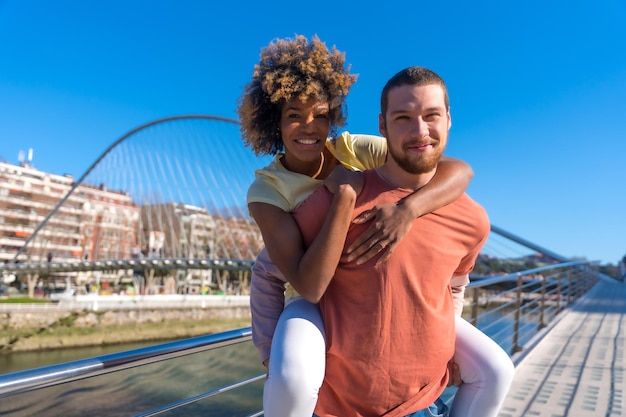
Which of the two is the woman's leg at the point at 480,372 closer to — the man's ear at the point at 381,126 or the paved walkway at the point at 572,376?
the man's ear at the point at 381,126

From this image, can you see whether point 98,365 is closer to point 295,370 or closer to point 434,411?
point 295,370

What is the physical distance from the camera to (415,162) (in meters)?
1.01

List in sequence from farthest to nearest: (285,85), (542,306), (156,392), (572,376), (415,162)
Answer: (156,392) → (542,306) → (572,376) → (285,85) → (415,162)

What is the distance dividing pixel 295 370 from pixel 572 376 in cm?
316

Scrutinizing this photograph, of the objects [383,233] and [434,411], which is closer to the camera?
[383,233]

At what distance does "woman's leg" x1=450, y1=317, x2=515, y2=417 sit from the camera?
110cm

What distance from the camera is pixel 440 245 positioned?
1.02 metres

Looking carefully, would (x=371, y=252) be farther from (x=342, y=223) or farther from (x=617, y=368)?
(x=617, y=368)

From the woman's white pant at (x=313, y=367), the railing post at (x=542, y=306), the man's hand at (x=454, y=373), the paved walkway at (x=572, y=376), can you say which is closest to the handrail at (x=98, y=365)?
the woman's white pant at (x=313, y=367)

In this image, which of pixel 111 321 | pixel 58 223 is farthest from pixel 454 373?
pixel 58 223

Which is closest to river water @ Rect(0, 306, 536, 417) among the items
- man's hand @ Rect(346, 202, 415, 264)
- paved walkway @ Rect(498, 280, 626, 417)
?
paved walkway @ Rect(498, 280, 626, 417)

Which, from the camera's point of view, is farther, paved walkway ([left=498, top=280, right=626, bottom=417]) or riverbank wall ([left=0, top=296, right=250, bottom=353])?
riverbank wall ([left=0, top=296, right=250, bottom=353])

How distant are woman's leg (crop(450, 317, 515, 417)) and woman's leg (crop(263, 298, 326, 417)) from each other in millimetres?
373

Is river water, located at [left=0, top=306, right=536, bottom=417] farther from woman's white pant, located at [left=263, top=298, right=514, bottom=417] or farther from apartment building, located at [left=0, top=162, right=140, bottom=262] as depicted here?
apartment building, located at [left=0, top=162, right=140, bottom=262]
